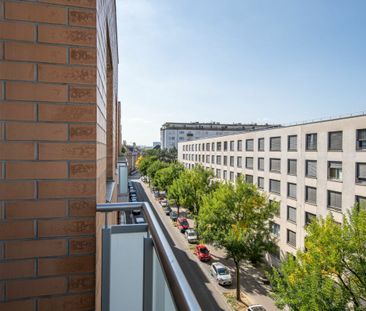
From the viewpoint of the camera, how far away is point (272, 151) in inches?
798

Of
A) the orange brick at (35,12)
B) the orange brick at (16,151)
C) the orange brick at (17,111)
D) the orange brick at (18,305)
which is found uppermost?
the orange brick at (35,12)

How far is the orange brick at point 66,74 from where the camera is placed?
1.69 metres

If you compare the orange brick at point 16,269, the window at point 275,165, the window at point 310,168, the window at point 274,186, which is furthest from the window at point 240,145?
the orange brick at point 16,269

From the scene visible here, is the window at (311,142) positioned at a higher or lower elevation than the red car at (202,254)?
higher

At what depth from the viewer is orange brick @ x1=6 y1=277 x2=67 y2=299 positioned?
5.25 ft

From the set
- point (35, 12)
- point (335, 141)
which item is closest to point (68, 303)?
point (35, 12)

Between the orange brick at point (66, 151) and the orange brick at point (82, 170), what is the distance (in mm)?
41

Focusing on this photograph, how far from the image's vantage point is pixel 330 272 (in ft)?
29.0

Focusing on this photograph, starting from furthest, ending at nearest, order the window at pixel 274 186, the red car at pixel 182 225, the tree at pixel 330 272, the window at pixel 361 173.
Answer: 1. the red car at pixel 182 225
2. the window at pixel 274 186
3. the window at pixel 361 173
4. the tree at pixel 330 272

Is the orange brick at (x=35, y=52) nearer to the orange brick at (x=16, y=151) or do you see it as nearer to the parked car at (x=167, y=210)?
the orange brick at (x=16, y=151)

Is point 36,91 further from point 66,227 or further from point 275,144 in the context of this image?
point 275,144

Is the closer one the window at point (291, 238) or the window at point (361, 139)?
the window at point (361, 139)

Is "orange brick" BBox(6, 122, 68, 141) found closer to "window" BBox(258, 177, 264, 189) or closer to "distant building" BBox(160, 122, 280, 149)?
"window" BBox(258, 177, 264, 189)

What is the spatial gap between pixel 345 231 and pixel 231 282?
8.57 meters
